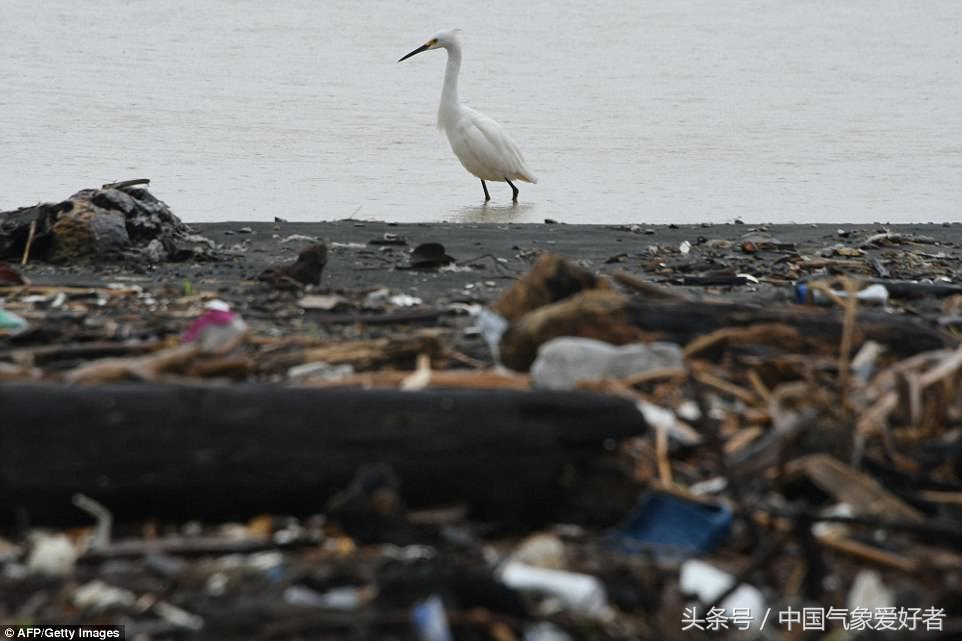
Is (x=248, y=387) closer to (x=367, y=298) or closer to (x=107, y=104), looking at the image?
(x=367, y=298)

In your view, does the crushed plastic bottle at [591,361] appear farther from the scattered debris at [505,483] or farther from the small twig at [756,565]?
the small twig at [756,565]

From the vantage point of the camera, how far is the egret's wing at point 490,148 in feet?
43.3

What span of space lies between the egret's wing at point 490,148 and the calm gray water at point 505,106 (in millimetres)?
383

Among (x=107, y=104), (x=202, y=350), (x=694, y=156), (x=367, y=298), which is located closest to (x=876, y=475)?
(x=202, y=350)

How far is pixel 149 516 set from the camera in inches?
109

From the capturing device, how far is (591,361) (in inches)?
136

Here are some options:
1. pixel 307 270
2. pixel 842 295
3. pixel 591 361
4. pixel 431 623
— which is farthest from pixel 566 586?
pixel 307 270

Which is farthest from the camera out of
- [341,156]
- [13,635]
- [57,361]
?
[341,156]

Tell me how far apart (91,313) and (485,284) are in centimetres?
191

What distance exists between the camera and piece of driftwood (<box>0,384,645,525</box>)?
2.73m

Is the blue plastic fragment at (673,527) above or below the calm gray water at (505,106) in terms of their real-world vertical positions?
below

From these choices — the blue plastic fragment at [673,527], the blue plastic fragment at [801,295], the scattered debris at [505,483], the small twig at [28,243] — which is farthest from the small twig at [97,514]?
the small twig at [28,243]

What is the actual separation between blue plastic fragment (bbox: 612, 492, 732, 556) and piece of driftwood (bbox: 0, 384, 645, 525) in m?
0.09

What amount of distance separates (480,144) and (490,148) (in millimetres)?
103
